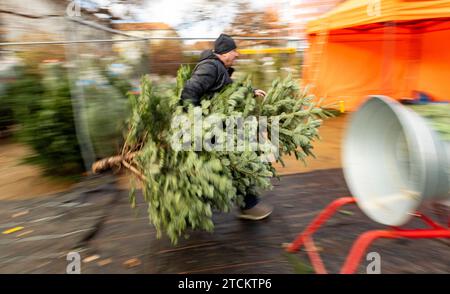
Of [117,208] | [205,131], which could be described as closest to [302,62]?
[117,208]

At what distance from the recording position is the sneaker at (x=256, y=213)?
3.47m

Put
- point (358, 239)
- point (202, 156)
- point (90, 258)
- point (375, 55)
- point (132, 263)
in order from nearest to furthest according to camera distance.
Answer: point (358, 239) → point (202, 156) → point (132, 263) → point (90, 258) → point (375, 55)

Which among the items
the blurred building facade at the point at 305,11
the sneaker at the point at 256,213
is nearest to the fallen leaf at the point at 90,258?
the sneaker at the point at 256,213

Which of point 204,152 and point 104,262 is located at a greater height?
point 204,152

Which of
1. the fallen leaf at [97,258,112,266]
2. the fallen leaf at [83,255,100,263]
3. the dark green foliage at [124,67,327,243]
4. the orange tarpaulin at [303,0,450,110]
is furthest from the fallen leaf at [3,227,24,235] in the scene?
the orange tarpaulin at [303,0,450,110]

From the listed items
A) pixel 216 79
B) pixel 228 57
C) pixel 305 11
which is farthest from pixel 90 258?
pixel 305 11

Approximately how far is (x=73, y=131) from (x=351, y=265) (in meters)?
3.79

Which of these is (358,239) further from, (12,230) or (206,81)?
(12,230)

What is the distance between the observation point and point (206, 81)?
3.04 meters

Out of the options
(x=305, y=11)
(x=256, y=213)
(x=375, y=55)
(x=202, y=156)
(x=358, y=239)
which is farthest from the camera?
(x=305, y=11)

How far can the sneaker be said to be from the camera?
3.47 m

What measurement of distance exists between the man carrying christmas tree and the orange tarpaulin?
10.9 feet

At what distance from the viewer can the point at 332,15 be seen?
7.36 meters

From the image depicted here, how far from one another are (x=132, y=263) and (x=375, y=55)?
7.48 m
